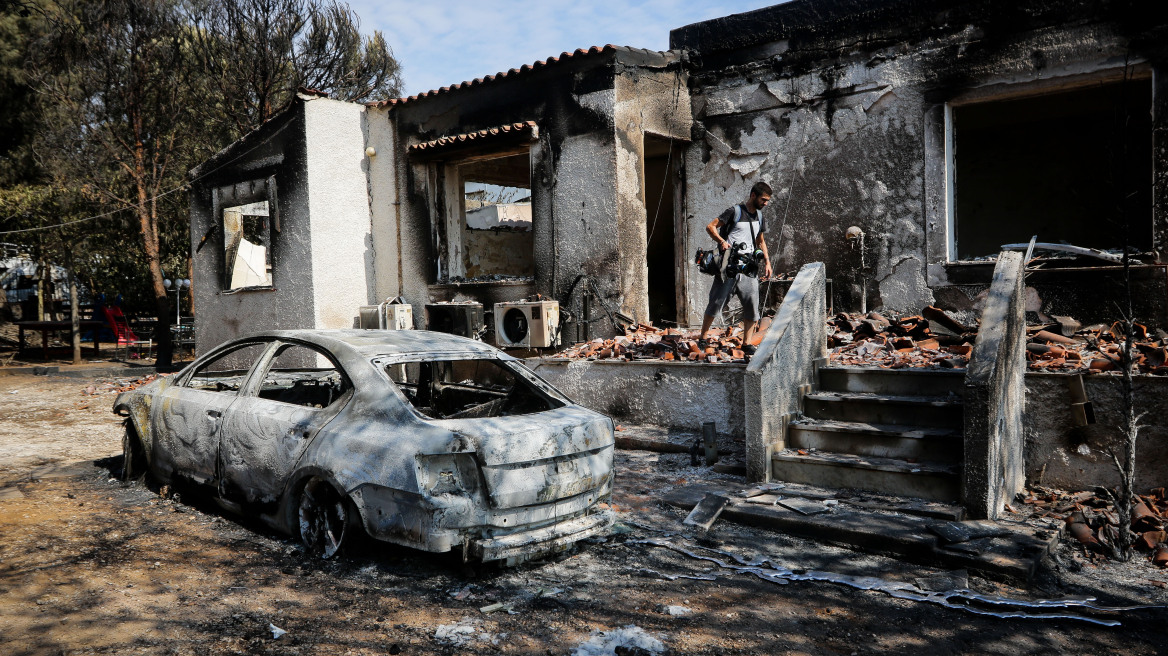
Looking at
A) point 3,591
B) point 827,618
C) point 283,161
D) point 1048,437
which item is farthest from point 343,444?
point 283,161

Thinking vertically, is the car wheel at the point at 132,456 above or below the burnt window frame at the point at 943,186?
below

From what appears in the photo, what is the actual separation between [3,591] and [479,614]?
2506mm

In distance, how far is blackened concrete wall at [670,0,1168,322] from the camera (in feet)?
26.6

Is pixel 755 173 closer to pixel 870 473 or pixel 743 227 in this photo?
pixel 743 227

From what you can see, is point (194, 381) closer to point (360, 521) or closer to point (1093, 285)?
point (360, 521)

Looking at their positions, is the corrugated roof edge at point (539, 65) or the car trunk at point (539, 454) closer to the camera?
the car trunk at point (539, 454)

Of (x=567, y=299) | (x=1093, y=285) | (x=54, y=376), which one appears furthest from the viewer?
(x=54, y=376)

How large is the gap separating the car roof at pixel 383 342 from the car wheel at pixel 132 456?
1.75 meters

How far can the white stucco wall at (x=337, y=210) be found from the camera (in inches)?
491

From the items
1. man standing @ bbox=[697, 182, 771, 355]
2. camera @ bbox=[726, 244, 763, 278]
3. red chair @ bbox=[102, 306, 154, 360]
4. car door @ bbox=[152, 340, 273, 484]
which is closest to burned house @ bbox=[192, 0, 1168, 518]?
man standing @ bbox=[697, 182, 771, 355]

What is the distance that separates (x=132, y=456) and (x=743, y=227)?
6.08 meters

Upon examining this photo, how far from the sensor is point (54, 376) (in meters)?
15.0

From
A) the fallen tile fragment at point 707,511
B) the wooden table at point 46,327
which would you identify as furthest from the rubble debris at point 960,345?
the wooden table at point 46,327

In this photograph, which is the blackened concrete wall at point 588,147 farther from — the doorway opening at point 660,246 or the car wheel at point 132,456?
the car wheel at point 132,456
